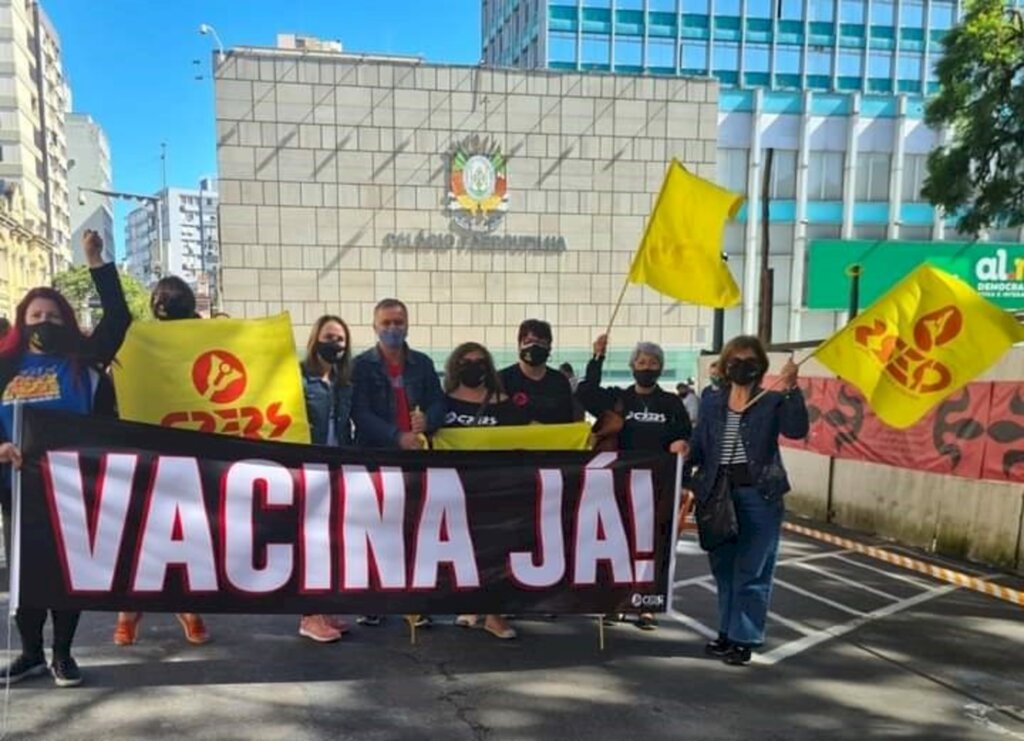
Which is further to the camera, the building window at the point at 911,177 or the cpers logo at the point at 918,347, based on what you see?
the building window at the point at 911,177

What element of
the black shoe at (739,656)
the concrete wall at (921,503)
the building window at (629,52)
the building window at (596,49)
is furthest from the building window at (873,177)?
the black shoe at (739,656)

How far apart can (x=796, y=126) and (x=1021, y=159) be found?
29.9 meters

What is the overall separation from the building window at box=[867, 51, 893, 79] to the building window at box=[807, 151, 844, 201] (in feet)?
47.6

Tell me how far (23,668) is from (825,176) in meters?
39.0

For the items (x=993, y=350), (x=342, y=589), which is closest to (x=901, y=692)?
(x=993, y=350)

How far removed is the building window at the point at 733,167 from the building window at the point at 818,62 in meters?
15.1

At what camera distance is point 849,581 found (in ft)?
20.0

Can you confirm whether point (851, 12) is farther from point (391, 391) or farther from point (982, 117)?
point (391, 391)

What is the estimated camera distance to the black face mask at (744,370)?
4156mm

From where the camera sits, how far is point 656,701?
3.77 meters

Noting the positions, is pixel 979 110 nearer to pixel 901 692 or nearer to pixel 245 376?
pixel 901 692

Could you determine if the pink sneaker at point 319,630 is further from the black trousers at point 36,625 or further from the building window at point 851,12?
the building window at point 851,12

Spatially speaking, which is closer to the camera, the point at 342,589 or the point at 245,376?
the point at 342,589

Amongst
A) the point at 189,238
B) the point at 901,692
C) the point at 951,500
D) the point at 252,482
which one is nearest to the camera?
the point at 252,482
